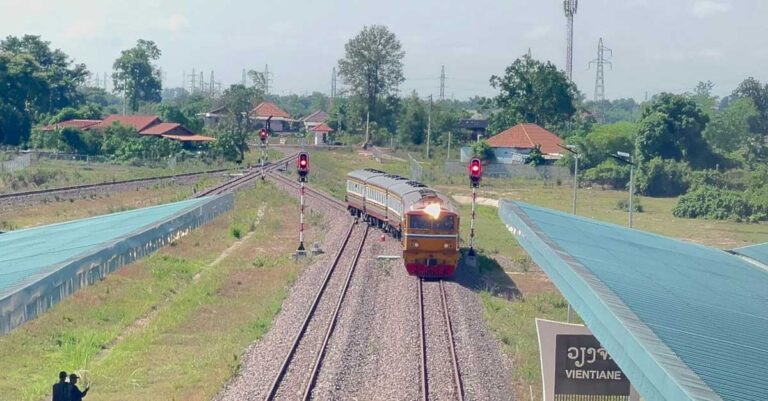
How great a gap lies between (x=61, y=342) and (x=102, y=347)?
0.91 meters

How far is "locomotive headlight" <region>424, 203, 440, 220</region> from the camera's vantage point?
27.2m

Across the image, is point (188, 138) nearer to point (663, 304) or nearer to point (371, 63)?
point (371, 63)

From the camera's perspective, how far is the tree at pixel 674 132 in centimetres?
7281

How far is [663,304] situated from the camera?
13.9 m

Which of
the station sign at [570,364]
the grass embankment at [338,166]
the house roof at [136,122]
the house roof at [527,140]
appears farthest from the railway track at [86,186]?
the station sign at [570,364]

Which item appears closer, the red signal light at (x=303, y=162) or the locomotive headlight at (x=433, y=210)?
the locomotive headlight at (x=433, y=210)

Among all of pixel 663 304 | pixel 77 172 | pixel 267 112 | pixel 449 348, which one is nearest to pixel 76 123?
pixel 77 172

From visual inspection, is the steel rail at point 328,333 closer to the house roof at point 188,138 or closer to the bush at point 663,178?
the bush at point 663,178

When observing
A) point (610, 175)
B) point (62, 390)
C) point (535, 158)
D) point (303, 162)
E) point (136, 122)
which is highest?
point (136, 122)

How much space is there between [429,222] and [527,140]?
5618 centimetres

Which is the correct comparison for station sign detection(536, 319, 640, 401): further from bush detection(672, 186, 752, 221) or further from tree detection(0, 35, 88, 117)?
tree detection(0, 35, 88, 117)

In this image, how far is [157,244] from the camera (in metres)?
25.8

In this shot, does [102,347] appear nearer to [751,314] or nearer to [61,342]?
[61,342]

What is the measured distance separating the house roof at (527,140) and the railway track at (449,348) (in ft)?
185
